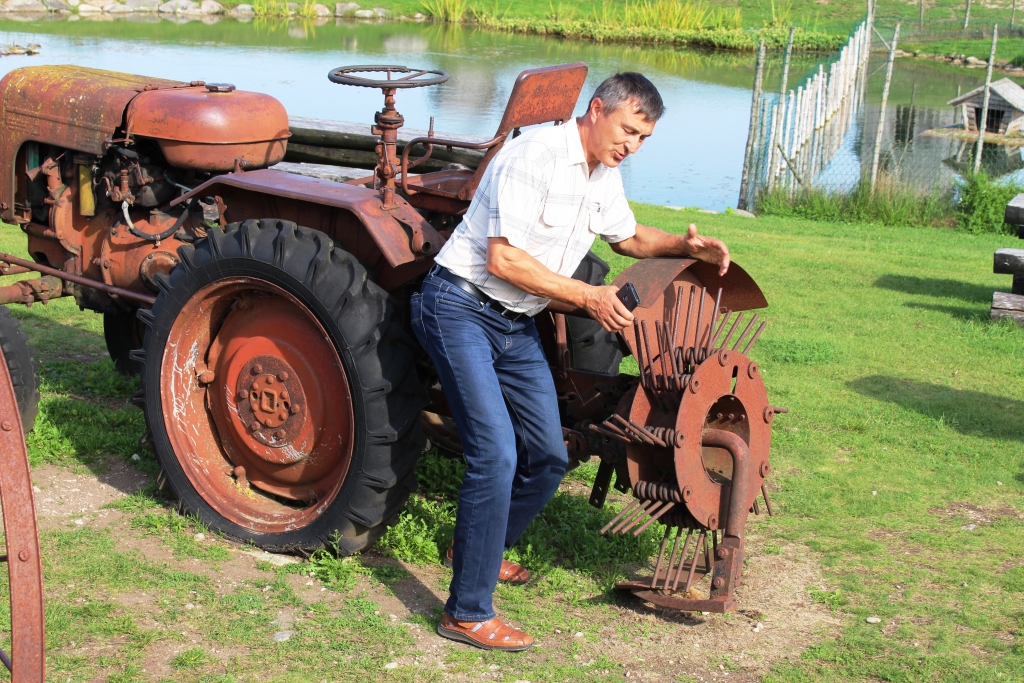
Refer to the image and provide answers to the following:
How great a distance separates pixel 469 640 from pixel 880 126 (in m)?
9.66

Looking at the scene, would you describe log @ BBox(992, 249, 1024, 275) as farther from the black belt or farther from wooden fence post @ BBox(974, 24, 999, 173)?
the black belt

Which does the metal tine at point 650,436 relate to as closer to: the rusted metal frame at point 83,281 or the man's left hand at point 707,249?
the man's left hand at point 707,249

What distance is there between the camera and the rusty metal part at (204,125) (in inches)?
189

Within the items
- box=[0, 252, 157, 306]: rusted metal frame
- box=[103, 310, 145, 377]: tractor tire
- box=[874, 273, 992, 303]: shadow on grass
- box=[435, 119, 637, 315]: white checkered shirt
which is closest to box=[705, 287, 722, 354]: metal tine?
box=[435, 119, 637, 315]: white checkered shirt

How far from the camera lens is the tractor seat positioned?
395cm

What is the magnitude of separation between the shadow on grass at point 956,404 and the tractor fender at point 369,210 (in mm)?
3082

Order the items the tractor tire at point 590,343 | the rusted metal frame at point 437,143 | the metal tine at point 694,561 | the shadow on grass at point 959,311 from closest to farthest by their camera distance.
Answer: the metal tine at point 694,561, the rusted metal frame at point 437,143, the tractor tire at point 590,343, the shadow on grass at point 959,311

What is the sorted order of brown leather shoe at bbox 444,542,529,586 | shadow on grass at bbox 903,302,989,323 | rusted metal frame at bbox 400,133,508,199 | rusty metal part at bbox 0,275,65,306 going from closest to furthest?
brown leather shoe at bbox 444,542,529,586
rusted metal frame at bbox 400,133,508,199
rusty metal part at bbox 0,275,65,306
shadow on grass at bbox 903,302,989,323

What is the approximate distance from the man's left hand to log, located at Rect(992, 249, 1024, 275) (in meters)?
4.50

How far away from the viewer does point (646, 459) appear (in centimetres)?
346

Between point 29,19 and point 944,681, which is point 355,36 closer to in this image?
point 29,19

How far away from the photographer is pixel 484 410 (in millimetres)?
3336

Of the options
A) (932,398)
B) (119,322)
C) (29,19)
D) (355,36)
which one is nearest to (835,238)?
(932,398)

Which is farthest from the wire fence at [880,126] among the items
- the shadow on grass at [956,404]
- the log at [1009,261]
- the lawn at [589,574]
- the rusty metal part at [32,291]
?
the rusty metal part at [32,291]
